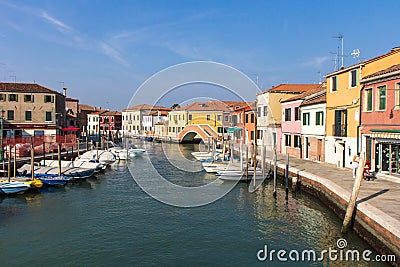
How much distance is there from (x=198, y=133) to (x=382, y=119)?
37.5 metres

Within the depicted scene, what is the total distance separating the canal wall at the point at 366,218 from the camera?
320 inches

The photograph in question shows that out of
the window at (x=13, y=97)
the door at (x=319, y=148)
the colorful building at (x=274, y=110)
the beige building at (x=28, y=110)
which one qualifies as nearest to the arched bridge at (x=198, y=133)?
the colorful building at (x=274, y=110)

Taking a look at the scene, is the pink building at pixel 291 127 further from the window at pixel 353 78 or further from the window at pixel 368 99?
the window at pixel 368 99

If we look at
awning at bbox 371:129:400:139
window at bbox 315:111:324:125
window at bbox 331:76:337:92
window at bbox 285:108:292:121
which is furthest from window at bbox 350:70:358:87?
window at bbox 285:108:292:121

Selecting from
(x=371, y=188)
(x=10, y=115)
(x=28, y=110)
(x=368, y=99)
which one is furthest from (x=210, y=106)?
(x=371, y=188)

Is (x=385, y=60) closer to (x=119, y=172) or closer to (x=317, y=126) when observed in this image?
(x=317, y=126)

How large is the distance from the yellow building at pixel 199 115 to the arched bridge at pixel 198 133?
8.71 feet

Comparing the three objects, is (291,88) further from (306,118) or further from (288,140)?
(306,118)

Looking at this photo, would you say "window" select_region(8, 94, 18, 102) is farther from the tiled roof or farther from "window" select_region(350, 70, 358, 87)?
the tiled roof

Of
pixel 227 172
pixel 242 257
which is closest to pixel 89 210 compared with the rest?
pixel 242 257

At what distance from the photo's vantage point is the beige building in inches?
1427

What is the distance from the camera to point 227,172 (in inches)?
824

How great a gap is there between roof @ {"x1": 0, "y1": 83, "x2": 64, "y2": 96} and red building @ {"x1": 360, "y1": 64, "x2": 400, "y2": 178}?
31.7 metres

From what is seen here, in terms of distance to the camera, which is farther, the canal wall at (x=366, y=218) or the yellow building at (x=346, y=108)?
the yellow building at (x=346, y=108)
